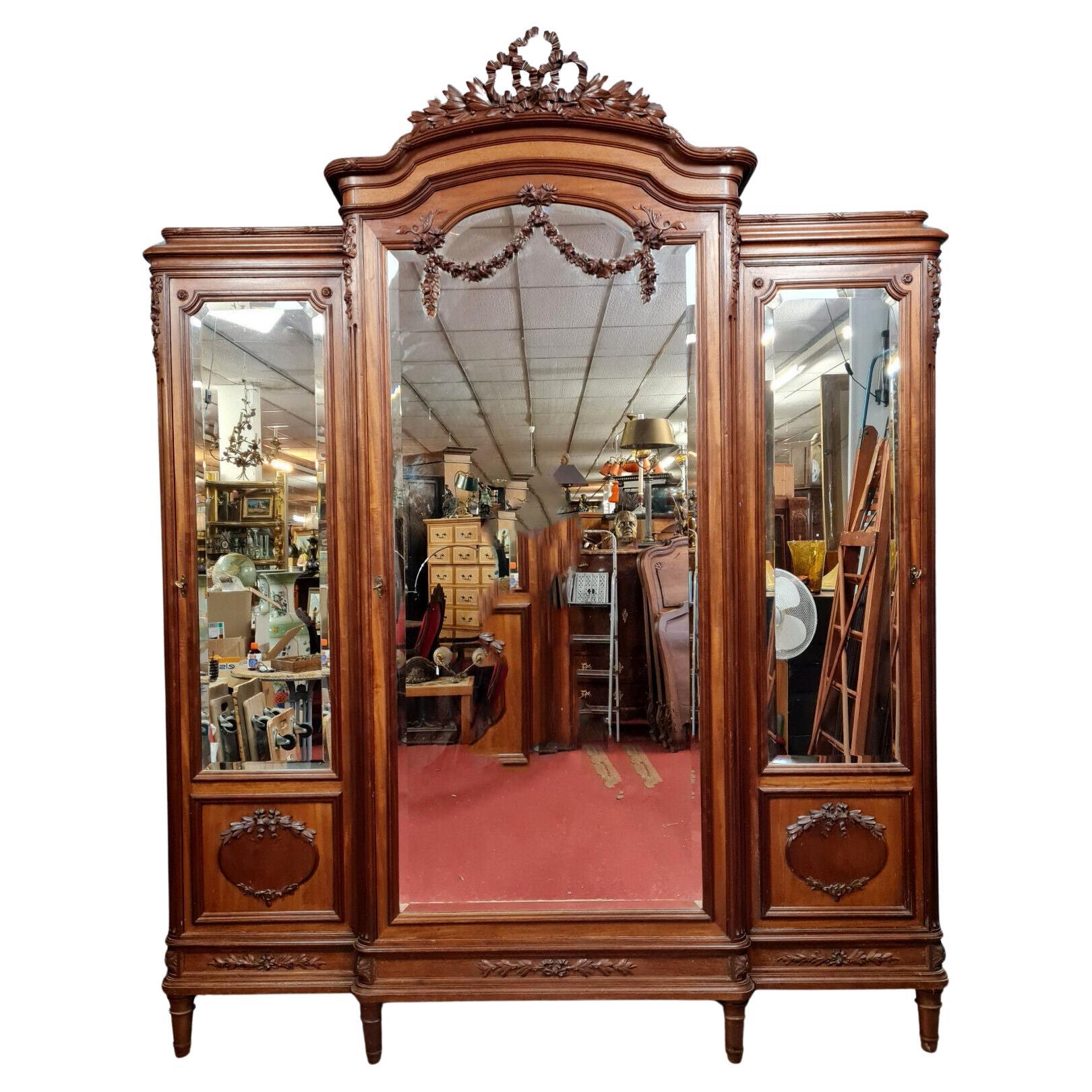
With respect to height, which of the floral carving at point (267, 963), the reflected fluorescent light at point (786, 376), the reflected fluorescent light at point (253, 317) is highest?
the reflected fluorescent light at point (253, 317)

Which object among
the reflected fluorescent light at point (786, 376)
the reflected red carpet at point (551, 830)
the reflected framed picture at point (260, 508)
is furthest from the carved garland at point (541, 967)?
the reflected fluorescent light at point (786, 376)

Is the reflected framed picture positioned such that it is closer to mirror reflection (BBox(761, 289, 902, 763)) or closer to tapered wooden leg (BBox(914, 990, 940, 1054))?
mirror reflection (BBox(761, 289, 902, 763))

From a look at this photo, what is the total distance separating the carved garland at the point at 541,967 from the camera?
8.23ft

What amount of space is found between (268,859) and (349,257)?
6.58 ft

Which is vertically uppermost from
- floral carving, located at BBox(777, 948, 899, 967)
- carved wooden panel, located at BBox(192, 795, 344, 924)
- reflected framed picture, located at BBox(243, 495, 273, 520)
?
reflected framed picture, located at BBox(243, 495, 273, 520)

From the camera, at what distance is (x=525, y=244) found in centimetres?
243

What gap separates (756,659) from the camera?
254cm

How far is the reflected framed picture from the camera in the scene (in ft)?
8.42

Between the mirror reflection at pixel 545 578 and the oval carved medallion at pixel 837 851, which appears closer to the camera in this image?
the mirror reflection at pixel 545 578

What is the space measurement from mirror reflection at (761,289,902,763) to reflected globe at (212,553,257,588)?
1.73m

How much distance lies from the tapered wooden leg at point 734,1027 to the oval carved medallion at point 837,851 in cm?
46

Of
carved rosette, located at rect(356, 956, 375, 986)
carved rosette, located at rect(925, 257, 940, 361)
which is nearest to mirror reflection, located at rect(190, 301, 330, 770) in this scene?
carved rosette, located at rect(356, 956, 375, 986)

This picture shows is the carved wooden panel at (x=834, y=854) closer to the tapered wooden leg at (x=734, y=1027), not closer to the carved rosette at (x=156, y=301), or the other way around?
the tapered wooden leg at (x=734, y=1027)

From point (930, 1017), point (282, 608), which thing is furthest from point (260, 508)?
point (930, 1017)
